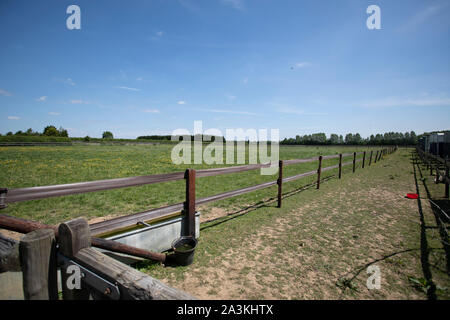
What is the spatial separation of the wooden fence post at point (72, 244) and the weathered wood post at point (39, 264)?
0.19ft

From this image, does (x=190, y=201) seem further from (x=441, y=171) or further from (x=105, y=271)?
(x=441, y=171)

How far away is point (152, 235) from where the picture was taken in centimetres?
305

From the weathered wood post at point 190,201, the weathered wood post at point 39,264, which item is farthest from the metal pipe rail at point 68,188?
the weathered wood post at point 39,264

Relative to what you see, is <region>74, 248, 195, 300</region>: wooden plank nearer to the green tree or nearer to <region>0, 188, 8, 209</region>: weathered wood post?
<region>0, 188, 8, 209</region>: weathered wood post

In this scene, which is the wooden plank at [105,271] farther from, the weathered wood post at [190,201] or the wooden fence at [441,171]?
the wooden fence at [441,171]

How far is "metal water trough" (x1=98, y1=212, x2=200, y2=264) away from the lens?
2723mm

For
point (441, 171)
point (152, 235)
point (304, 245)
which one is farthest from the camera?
point (441, 171)

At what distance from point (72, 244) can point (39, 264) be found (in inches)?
8.3

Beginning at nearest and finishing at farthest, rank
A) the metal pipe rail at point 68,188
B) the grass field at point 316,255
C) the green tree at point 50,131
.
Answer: the metal pipe rail at point 68,188
the grass field at point 316,255
the green tree at point 50,131

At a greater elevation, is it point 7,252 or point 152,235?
point 7,252

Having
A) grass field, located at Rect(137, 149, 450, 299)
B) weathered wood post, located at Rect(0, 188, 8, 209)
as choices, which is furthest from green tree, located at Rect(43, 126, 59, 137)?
grass field, located at Rect(137, 149, 450, 299)

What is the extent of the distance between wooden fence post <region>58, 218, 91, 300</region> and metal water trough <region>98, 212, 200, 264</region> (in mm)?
1242

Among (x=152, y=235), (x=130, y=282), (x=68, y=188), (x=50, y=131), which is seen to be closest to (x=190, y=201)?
(x=152, y=235)

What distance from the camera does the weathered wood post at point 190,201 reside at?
338 centimetres
